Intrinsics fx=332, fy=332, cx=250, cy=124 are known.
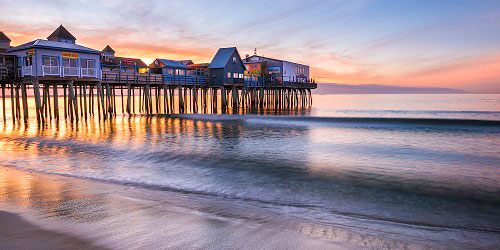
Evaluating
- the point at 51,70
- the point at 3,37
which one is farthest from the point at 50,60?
the point at 3,37

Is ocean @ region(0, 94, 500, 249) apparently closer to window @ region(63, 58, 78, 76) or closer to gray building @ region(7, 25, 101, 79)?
gray building @ region(7, 25, 101, 79)

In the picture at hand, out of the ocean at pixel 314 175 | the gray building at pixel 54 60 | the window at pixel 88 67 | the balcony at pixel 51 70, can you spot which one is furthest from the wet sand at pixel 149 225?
the window at pixel 88 67

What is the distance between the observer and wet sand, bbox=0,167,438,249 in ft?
15.6

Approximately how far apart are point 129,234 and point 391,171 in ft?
31.6

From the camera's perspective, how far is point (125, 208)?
6.45 m

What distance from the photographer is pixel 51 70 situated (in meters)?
27.7

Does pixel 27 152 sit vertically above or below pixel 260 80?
below

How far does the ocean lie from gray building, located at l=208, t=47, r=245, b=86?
27745 mm

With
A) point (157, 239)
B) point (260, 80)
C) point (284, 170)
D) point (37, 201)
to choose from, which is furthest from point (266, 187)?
point (260, 80)

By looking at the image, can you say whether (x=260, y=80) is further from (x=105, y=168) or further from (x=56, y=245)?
(x=56, y=245)

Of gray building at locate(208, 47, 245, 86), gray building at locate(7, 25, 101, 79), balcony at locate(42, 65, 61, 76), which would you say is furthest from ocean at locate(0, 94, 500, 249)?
gray building at locate(208, 47, 245, 86)

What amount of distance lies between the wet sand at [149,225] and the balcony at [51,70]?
23.1 metres

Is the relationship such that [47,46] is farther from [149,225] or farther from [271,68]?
[271,68]

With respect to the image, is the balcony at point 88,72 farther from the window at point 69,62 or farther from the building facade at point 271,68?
the building facade at point 271,68
